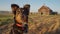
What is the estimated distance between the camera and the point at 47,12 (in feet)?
5.17

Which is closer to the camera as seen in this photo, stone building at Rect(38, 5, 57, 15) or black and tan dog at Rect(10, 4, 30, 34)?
black and tan dog at Rect(10, 4, 30, 34)

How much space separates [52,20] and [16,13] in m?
0.62

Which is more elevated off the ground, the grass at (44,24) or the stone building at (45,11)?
the stone building at (45,11)

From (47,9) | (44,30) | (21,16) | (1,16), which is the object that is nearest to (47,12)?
(47,9)

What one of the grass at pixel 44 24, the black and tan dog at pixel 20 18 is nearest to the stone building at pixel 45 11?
the grass at pixel 44 24

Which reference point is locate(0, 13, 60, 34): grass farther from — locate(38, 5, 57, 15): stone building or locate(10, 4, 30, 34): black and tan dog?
locate(10, 4, 30, 34): black and tan dog

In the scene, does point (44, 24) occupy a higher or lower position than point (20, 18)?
lower

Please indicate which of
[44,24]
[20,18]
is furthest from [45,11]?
[20,18]

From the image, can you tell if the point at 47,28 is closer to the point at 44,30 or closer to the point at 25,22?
the point at 44,30

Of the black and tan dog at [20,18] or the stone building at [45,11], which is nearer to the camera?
the black and tan dog at [20,18]

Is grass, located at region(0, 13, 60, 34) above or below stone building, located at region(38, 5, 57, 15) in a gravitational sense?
below

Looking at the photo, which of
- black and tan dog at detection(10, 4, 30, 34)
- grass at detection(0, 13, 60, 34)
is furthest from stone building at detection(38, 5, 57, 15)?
black and tan dog at detection(10, 4, 30, 34)

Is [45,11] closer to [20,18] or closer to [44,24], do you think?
[44,24]

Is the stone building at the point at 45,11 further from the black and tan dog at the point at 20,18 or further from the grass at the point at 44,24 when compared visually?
the black and tan dog at the point at 20,18
